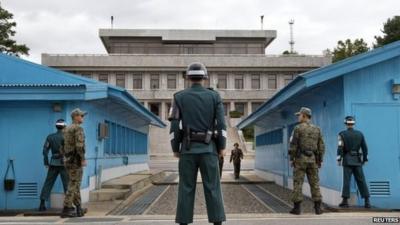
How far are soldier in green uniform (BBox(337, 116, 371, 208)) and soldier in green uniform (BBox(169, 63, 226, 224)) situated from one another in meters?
5.52

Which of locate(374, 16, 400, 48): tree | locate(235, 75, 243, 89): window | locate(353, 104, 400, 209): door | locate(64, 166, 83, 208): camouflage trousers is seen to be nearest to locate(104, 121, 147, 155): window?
locate(64, 166, 83, 208): camouflage trousers

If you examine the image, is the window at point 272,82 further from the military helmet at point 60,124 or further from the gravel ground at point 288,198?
the military helmet at point 60,124

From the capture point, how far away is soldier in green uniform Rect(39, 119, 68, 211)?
468 inches

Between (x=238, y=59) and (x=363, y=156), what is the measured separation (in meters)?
65.3

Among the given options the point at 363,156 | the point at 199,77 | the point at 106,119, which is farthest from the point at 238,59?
the point at 199,77

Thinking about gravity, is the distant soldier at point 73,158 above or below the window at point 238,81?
below

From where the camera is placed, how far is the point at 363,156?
11906mm

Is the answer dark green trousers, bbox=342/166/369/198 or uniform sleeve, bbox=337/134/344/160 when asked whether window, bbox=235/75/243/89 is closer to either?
uniform sleeve, bbox=337/134/344/160

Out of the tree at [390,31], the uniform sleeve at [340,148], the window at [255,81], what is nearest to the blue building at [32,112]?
the uniform sleeve at [340,148]

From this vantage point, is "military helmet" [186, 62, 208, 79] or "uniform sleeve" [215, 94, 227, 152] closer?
"uniform sleeve" [215, 94, 227, 152]

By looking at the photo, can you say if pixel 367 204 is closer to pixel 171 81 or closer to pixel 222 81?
pixel 171 81

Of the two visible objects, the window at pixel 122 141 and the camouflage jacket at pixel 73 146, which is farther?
the window at pixel 122 141

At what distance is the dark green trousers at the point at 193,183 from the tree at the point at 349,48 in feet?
230

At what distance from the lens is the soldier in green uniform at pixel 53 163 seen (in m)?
11.9
